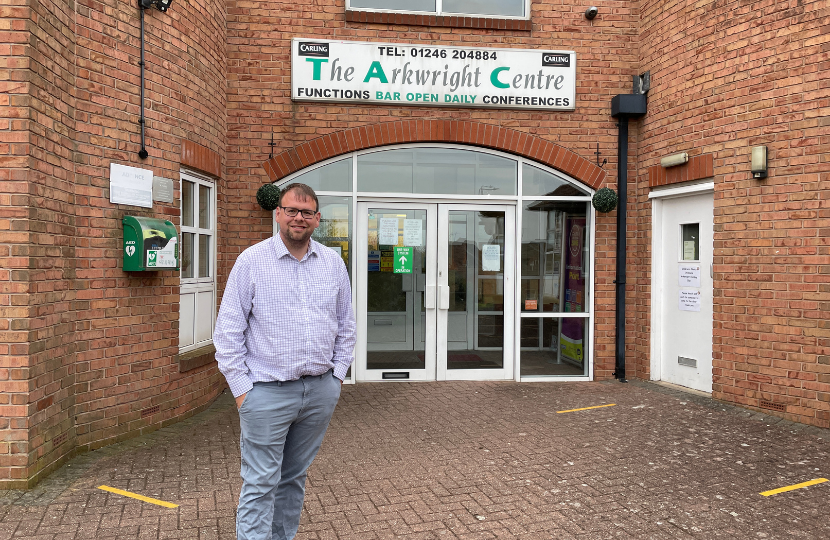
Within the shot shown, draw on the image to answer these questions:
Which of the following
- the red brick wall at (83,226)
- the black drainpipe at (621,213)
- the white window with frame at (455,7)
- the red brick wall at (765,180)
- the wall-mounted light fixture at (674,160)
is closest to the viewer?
the red brick wall at (83,226)

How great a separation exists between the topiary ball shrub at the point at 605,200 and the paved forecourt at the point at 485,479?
253 centimetres

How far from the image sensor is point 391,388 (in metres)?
7.33

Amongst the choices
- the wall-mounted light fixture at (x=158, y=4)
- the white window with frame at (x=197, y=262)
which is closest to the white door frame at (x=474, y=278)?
the white window with frame at (x=197, y=262)

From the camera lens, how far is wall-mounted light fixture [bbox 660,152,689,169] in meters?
6.92

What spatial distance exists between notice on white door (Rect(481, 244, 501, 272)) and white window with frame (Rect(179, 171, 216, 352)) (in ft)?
10.8

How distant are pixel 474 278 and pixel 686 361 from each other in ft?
8.90

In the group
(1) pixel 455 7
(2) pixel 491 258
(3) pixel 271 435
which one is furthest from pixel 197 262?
(1) pixel 455 7

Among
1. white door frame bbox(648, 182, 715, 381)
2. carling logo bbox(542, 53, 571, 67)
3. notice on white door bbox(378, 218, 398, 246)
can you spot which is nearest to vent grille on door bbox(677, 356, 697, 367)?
white door frame bbox(648, 182, 715, 381)

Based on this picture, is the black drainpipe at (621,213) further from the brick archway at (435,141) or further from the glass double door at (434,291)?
the glass double door at (434,291)

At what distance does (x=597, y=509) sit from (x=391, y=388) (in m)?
3.75

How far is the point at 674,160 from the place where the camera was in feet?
23.1

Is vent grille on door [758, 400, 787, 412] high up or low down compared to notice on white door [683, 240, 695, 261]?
down

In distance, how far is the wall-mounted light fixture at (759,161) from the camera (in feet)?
19.8

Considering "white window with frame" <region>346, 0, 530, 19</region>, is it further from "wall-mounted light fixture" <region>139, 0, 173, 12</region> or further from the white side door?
the white side door
